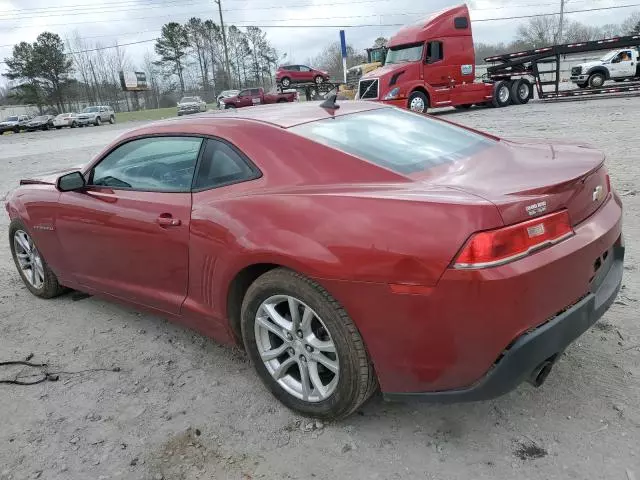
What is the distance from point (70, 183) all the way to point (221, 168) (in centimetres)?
131

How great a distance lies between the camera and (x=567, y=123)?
12703mm

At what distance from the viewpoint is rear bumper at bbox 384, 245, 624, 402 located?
1.98 m

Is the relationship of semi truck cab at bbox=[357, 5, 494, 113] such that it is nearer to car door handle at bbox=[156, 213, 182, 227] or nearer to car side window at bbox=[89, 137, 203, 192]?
car side window at bbox=[89, 137, 203, 192]

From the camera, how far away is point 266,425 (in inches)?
102

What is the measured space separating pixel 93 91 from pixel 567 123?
239 ft

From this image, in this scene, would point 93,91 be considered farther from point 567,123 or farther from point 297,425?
point 297,425

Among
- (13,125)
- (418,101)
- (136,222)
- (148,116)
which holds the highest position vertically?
(136,222)

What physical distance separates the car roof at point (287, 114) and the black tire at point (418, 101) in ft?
51.0

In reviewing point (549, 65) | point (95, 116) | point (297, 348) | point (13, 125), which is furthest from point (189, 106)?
point (297, 348)

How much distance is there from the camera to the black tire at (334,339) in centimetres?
224

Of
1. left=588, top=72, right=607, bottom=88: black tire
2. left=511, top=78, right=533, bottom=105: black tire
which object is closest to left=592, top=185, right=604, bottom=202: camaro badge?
left=511, top=78, right=533, bottom=105: black tire

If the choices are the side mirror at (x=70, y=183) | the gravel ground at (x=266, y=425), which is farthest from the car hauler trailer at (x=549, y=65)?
the side mirror at (x=70, y=183)

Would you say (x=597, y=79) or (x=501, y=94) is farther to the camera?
(x=597, y=79)

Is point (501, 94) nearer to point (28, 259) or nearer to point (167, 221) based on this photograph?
point (28, 259)
